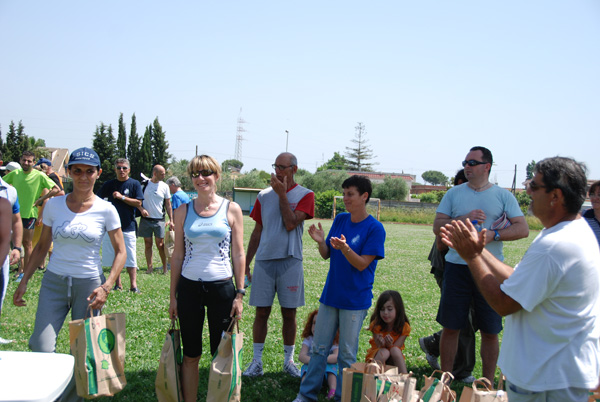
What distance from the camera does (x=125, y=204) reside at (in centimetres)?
823

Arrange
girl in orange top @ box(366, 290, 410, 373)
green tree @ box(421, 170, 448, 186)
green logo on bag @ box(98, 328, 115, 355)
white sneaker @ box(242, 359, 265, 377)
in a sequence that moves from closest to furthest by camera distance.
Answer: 1. green logo on bag @ box(98, 328, 115, 355)
2. girl in orange top @ box(366, 290, 410, 373)
3. white sneaker @ box(242, 359, 265, 377)
4. green tree @ box(421, 170, 448, 186)

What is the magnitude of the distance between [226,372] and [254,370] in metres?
1.34

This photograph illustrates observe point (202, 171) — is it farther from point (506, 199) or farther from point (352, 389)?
point (506, 199)

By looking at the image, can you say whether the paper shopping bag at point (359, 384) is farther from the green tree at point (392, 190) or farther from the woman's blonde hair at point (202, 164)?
the green tree at point (392, 190)

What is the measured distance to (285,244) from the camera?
16.3 feet

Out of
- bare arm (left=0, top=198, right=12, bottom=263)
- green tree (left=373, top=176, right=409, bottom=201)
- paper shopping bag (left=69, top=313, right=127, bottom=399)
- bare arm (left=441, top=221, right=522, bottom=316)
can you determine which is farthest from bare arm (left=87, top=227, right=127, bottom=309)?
green tree (left=373, top=176, right=409, bottom=201)

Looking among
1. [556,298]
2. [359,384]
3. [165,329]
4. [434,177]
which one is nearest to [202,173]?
[359,384]

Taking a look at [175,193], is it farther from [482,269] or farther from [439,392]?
[482,269]

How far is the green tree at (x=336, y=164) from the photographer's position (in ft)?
376

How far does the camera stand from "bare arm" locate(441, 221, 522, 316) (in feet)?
8.17

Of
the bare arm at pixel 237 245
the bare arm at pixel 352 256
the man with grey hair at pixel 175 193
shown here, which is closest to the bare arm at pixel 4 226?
the bare arm at pixel 237 245

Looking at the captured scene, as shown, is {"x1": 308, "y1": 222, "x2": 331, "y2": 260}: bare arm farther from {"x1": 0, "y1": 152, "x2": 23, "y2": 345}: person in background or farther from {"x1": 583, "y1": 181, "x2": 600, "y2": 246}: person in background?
{"x1": 0, "y1": 152, "x2": 23, "y2": 345}: person in background

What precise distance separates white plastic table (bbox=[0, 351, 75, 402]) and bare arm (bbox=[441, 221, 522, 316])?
6.77ft

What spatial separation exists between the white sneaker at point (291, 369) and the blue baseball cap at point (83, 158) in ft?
9.08
